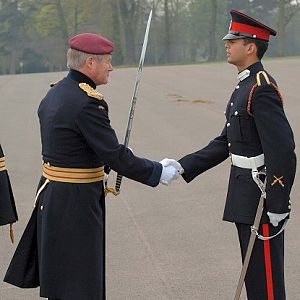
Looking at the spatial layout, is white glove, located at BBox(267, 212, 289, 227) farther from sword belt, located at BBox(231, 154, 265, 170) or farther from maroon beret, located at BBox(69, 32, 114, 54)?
maroon beret, located at BBox(69, 32, 114, 54)

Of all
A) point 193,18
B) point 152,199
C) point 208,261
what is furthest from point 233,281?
point 193,18

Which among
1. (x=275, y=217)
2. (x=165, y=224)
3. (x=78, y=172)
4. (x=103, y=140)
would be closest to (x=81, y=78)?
(x=103, y=140)

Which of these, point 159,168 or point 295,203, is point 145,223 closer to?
point 295,203

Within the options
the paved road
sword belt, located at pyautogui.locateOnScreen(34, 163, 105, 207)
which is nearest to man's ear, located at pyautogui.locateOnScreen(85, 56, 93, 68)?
sword belt, located at pyautogui.locateOnScreen(34, 163, 105, 207)

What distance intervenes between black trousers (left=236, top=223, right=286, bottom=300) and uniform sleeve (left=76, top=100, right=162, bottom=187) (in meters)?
0.73

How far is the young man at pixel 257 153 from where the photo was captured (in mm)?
3203

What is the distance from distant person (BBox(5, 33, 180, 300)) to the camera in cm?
323

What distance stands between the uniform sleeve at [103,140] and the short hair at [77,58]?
0.73 ft

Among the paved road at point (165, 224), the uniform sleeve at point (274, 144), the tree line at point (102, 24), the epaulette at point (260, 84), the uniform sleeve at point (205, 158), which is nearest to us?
the uniform sleeve at point (274, 144)

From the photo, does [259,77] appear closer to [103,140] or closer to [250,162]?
[250,162]

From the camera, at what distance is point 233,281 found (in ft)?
15.0

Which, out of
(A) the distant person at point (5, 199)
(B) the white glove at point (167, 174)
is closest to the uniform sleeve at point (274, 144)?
(B) the white glove at point (167, 174)

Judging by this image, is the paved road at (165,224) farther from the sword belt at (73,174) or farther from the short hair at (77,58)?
the short hair at (77,58)

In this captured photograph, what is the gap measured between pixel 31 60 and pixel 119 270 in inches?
2157
